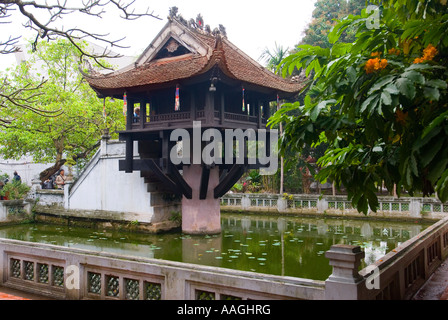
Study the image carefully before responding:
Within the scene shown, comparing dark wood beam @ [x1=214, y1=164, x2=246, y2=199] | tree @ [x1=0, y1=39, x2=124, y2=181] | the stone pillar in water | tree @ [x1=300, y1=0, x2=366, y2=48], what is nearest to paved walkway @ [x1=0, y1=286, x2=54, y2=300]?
the stone pillar in water

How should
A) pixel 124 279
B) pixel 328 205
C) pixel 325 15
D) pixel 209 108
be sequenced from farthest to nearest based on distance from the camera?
1. pixel 325 15
2. pixel 328 205
3. pixel 209 108
4. pixel 124 279

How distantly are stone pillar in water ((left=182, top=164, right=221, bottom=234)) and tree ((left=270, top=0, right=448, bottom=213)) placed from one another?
344 inches

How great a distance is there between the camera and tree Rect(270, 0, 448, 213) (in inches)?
78.9

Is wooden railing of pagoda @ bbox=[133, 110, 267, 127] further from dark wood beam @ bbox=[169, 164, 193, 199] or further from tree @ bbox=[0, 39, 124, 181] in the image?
tree @ bbox=[0, 39, 124, 181]

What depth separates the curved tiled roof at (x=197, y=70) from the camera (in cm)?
Answer: 973

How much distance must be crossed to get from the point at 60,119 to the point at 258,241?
9.44 meters

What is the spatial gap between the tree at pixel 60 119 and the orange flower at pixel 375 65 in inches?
529

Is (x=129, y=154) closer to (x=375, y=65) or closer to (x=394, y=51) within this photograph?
(x=394, y=51)

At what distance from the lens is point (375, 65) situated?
7.25ft

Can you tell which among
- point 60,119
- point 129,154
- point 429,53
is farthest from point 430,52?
point 60,119

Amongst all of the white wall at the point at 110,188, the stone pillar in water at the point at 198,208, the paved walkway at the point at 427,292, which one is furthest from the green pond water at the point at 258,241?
the paved walkway at the point at 427,292

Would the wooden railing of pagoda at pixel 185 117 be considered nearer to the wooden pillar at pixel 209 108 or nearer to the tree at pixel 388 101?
the wooden pillar at pixel 209 108

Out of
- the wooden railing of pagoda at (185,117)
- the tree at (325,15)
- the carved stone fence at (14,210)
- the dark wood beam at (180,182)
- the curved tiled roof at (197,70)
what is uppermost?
the tree at (325,15)

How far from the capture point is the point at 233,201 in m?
17.4
